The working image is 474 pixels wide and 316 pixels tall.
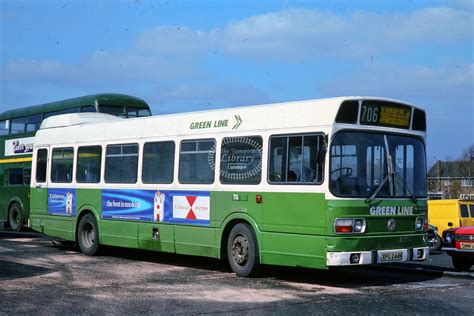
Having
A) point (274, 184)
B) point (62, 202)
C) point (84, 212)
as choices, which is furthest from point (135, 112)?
point (274, 184)

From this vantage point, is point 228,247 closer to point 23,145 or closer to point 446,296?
point 446,296

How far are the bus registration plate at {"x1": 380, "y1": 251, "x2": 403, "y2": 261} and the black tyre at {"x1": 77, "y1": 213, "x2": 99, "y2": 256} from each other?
7234 mm

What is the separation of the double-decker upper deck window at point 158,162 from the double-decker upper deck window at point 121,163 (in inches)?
13.6

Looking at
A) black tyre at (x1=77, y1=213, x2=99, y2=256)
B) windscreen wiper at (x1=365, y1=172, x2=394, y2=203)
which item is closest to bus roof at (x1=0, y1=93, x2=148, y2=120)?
black tyre at (x1=77, y1=213, x2=99, y2=256)

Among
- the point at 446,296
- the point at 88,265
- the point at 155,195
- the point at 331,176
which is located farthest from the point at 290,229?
the point at 88,265

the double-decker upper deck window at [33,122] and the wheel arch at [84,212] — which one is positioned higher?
the double-decker upper deck window at [33,122]

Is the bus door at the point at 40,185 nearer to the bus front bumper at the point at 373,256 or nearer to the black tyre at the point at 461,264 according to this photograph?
the bus front bumper at the point at 373,256

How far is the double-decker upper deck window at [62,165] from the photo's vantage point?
1647cm

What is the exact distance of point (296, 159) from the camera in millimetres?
11078

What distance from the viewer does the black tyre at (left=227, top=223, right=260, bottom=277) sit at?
11.7 m

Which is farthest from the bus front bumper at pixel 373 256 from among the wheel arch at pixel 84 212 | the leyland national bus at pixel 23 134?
the leyland national bus at pixel 23 134

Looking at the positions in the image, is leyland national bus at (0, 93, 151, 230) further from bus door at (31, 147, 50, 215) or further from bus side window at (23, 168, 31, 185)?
bus door at (31, 147, 50, 215)

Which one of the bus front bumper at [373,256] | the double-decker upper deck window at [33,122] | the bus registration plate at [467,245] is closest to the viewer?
the bus front bumper at [373,256]

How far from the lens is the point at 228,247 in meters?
12.2
